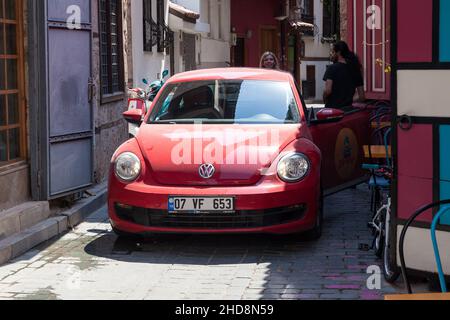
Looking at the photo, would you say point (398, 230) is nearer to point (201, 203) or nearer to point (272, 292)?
point (272, 292)

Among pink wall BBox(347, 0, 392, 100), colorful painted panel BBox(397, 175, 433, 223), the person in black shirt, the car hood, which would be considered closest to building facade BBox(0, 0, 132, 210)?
the car hood

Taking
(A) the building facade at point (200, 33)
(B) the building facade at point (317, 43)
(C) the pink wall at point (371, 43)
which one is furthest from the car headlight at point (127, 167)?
(B) the building facade at point (317, 43)

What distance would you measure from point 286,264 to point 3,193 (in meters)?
2.76

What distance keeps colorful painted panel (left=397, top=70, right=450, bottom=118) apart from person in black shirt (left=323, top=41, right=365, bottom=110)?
17.8ft

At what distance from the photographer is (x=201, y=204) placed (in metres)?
7.43

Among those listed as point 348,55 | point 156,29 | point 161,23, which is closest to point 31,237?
point 348,55

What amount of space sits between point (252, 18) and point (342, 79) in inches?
906

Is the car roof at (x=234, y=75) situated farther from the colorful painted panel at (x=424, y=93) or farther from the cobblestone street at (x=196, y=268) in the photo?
the colorful painted panel at (x=424, y=93)

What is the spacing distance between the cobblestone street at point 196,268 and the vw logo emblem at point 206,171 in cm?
66

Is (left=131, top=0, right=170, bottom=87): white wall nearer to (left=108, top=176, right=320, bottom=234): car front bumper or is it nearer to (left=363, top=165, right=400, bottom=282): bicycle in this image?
(left=108, top=176, right=320, bottom=234): car front bumper

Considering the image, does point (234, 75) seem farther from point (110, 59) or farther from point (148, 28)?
point (148, 28)

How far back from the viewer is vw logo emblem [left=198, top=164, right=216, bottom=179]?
7.53 m

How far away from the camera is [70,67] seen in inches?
372

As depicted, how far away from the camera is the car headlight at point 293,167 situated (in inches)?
298
